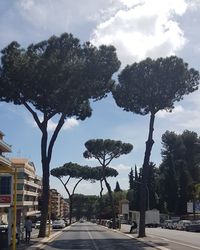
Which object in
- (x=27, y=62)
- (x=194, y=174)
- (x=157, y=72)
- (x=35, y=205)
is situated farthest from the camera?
(x=35, y=205)

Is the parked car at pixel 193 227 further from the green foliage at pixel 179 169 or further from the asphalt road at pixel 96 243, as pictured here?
the green foliage at pixel 179 169

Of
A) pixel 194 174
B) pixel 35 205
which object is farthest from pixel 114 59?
pixel 35 205

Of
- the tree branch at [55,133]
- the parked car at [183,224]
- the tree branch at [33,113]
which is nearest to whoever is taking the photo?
the tree branch at [33,113]

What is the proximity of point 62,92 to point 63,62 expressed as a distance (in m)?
2.42

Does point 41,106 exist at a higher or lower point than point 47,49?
lower

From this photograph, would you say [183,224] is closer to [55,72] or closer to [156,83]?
[156,83]

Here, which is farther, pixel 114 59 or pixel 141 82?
pixel 141 82

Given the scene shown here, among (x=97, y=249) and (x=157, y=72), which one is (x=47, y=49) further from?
(x=97, y=249)

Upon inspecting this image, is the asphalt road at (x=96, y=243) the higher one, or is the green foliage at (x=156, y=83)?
the green foliage at (x=156, y=83)

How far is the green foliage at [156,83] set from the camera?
46.2 meters

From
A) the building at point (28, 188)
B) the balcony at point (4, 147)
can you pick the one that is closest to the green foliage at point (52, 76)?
the balcony at point (4, 147)

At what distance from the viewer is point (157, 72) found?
46.3m

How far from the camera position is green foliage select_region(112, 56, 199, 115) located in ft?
152

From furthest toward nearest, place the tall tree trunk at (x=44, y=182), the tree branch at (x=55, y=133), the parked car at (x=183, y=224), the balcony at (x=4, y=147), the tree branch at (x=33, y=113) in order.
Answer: the parked car at (x=183, y=224), the balcony at (x=4, y=147), the tree branch at (x=55, y=133), the tall tree trunk at (x=44, y=182), the tree branch at (x=33, y=113)
